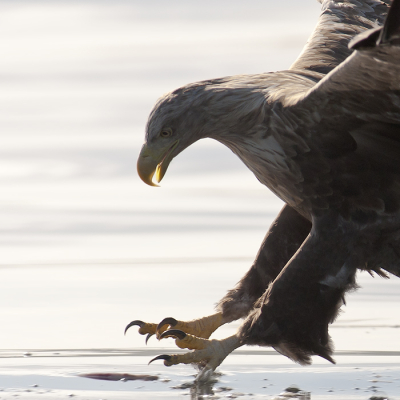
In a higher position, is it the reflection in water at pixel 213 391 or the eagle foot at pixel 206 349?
the eagle foot at pixel 206 349

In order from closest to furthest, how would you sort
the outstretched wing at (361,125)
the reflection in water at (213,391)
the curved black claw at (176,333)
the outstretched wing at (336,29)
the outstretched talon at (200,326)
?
1. the outstretched wing at (361,125)
2. the reflection in water at (213,391)
3. the curved black claw at (176,333)
4. the outstretched talon at (200,326)
5. the outstretched wing at (336,29)

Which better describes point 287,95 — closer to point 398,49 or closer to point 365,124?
point 365,124

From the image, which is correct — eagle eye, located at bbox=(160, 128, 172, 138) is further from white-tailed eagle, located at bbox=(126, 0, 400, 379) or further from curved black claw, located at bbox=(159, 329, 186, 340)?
curved black claw, located at bbox=(159, 329, 186, 340)

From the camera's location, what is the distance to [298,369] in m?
6.30

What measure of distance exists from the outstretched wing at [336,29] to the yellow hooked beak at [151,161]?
120 cm

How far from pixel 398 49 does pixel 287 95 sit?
0.96 meters

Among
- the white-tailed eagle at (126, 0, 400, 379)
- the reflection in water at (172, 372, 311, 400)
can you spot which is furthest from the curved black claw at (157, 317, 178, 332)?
the reflection in water at (172, 372, 311, 400)

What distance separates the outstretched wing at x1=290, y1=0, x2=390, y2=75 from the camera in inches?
271

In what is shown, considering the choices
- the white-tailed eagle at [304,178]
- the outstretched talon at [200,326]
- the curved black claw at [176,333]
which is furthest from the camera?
the outstretched talon at [200,326]

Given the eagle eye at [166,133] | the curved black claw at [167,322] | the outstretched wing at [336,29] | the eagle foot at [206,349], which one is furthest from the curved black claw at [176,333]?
the outstretched wing at [336,29]

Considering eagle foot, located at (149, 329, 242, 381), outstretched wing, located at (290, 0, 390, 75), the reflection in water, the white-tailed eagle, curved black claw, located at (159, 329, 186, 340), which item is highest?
outstretched wing, located at (290, 0, 390, 75)

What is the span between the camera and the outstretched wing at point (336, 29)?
6.88m

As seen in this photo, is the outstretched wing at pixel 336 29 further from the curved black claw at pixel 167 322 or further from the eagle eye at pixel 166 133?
the curved black claw at pixel 167 322

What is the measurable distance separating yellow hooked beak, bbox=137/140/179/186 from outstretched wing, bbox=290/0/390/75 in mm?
1201
